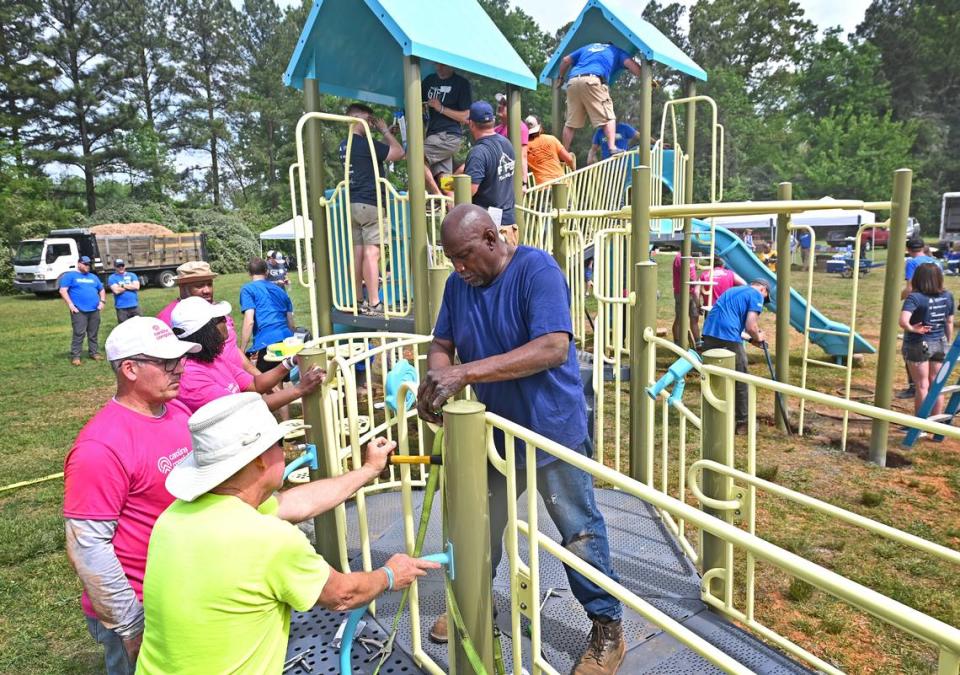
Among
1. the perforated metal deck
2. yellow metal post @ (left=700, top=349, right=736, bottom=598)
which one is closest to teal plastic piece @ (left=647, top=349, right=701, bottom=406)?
yellow metal post @ (left=700, top=349, right=736, bottom=598)

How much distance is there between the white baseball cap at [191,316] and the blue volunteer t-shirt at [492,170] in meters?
2.64

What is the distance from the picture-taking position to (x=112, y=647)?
2293mm

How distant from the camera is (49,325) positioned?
16.0 meters

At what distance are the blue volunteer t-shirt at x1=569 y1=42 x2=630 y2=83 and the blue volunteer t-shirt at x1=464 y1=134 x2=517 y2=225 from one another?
3840mm

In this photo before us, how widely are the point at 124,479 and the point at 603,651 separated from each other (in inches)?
72.3

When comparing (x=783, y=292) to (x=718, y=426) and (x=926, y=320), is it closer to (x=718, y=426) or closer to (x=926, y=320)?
(x=926, y=320)

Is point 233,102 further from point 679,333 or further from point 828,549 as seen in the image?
point 828,549

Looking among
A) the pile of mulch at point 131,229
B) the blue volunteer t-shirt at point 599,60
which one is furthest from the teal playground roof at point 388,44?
the pile of mulch at point 131,229

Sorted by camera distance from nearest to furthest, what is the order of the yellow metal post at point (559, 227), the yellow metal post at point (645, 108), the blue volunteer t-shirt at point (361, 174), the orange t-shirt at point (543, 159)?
1. the blue volunteer t-shirt at point (361, 174)
2. the yellow metal post at point (559, 227)
3. the yellow metal post at point (645, 108)
4. the orange t-shirt at point (543, 159)

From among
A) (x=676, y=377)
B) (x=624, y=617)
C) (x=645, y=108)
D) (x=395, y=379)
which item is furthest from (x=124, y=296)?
(x=624, y=617)

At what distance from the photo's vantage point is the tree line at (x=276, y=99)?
3578 centimetres

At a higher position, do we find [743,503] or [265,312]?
[265,312]

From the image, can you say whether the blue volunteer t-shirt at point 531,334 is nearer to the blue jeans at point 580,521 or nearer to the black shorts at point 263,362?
the blue jeans at point 580,521

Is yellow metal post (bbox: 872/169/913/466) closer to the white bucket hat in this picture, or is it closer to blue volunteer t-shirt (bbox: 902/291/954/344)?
blue volunteer t-shirt (bbox: 902/291/954/344)
